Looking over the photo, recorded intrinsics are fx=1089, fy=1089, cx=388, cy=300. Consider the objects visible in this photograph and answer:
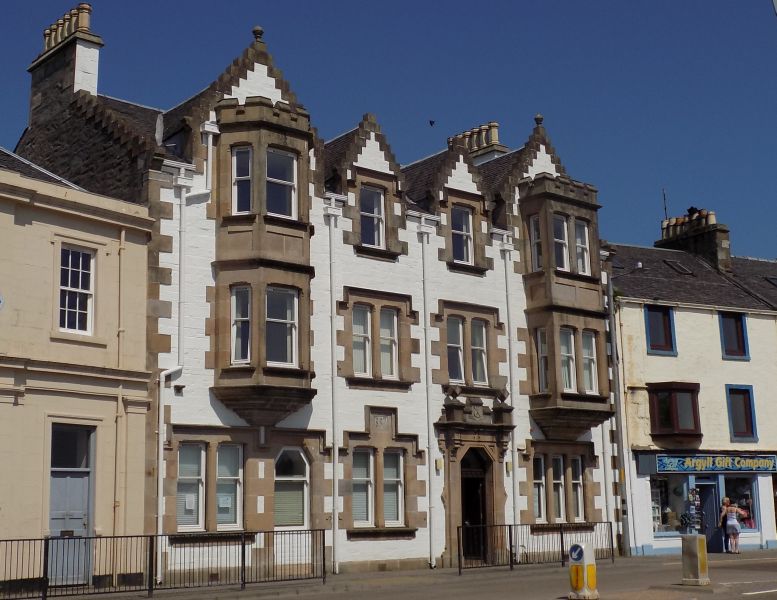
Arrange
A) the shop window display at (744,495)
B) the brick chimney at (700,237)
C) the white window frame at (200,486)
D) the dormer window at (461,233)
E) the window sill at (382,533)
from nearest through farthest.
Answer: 1. the white window frame at (200,486)
2. the window sill at (382,533)
3. the dormer window at (461,233)
4. the shop window display at (744,495)
5. the brick chimney at (700,237)

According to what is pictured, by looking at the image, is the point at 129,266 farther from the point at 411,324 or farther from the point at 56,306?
the point at 411,324

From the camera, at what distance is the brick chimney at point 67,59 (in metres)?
31.3

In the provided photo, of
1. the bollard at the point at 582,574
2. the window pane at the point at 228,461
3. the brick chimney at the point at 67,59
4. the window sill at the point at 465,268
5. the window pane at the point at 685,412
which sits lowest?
the bollard at the point at 582,574

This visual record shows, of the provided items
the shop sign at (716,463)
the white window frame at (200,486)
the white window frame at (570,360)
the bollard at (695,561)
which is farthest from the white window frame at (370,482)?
the shop sign at (716,463)

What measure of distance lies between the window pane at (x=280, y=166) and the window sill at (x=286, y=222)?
122 centimetres

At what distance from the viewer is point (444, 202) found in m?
34.1

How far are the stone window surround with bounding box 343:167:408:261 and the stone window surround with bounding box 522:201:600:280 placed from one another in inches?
201

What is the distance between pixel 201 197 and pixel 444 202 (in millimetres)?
8707

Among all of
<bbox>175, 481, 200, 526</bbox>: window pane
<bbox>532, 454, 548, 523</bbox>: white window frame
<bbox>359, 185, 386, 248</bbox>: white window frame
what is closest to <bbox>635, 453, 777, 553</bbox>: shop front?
<bbox>532, 454, 548, 523</bbox>: white window frame

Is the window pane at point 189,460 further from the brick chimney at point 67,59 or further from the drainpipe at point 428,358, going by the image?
the brick chimney at point 67,59

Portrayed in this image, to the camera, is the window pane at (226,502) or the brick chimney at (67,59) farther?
the brick chimney at (67,59)

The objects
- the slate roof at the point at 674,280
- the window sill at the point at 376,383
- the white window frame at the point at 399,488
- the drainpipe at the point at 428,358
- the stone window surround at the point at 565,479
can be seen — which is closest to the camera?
the window sill at the point at 376,383

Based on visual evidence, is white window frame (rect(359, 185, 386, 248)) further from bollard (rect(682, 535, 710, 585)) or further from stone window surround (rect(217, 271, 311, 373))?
bollard (rect(682, 535, 710, 585))

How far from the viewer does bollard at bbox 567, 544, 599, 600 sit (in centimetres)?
2000
